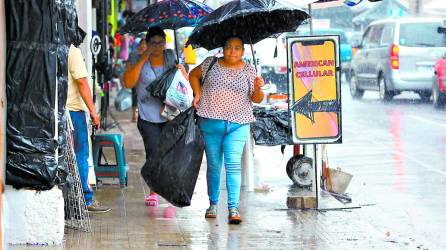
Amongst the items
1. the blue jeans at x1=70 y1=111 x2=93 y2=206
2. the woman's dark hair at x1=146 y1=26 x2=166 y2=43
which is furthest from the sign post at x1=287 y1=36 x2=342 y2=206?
the blue jeans at x1=70 y1=111 x2=93 y2=206

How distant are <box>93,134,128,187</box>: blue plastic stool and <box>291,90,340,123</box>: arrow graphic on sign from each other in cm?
229

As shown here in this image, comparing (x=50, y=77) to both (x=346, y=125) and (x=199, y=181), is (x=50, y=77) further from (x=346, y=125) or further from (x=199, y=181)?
(x=346, y=125)

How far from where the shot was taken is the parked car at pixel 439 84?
2447cm

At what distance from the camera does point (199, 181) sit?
13.1m

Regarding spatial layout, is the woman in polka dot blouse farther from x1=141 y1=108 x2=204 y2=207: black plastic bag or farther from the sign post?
the sign post

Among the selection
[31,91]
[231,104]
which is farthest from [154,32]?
[31,91]

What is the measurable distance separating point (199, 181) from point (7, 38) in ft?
16.9

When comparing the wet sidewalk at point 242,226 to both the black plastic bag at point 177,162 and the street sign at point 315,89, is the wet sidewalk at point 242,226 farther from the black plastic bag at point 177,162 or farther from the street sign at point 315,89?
the street sign at point 315,89

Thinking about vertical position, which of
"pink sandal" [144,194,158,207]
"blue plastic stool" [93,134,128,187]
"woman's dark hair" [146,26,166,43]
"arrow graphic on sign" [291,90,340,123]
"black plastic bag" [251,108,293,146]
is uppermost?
"woman's dark hair" [146,26,166,43]

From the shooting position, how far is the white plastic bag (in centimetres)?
1045

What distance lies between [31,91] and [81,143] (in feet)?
5.70

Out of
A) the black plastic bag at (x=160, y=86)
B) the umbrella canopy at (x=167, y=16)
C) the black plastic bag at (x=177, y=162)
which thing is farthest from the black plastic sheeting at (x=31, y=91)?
the umbrella canopy at (x=167, y=16)

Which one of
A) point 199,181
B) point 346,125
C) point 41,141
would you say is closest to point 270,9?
point 41,141

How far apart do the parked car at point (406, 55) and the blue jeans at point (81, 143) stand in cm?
1783
